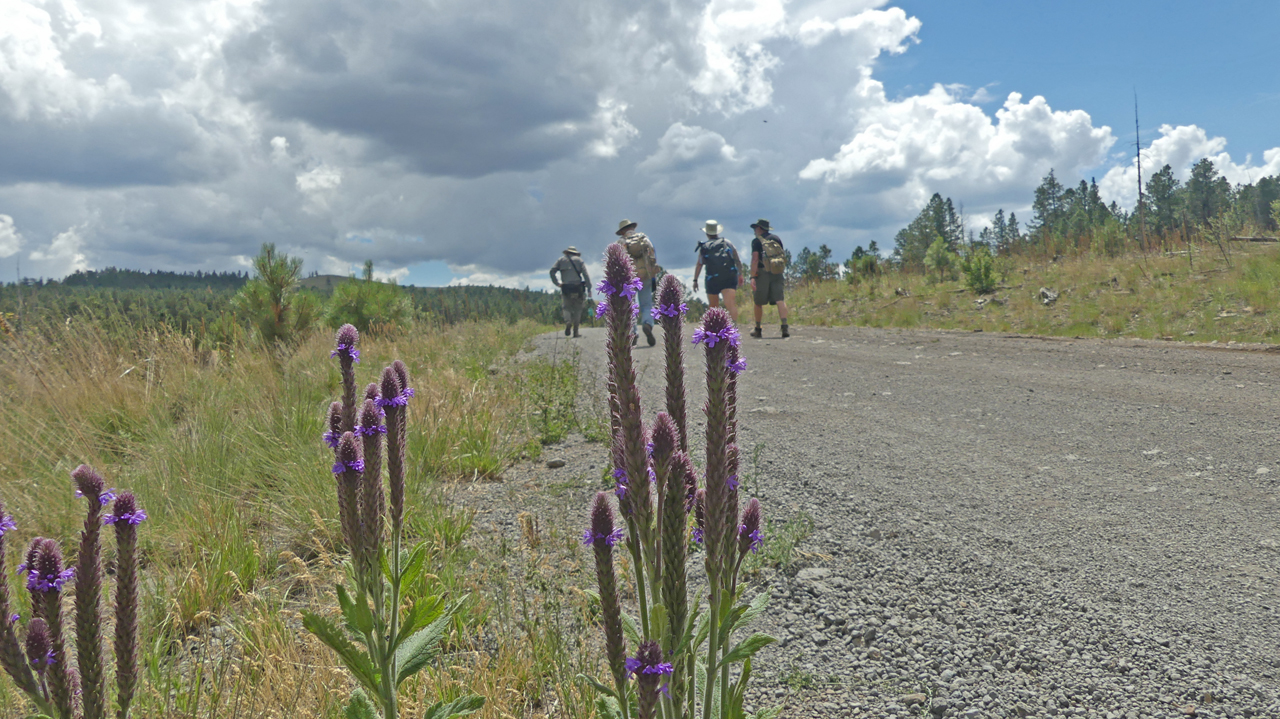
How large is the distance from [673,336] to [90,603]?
3.84 ft

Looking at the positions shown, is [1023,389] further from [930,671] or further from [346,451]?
[346,451]

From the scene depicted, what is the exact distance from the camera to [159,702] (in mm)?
2133

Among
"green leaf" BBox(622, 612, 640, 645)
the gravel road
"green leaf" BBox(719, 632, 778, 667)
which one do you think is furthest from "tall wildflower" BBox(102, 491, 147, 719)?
the gravel road

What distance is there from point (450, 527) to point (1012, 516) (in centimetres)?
327

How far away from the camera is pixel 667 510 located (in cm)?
118

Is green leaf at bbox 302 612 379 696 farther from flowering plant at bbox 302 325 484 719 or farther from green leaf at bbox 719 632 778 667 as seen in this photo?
green leaf at bbox 719 632 778 667

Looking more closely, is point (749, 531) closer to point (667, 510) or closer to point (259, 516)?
point (667, 510)

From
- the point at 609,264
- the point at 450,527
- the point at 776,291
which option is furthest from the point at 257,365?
the point at 776,291

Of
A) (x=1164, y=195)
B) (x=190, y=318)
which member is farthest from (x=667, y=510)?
(x=1164, y=195)

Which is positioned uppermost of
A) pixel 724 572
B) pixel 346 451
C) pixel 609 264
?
pixel 609 264

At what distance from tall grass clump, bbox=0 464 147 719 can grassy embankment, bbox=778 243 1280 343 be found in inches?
552

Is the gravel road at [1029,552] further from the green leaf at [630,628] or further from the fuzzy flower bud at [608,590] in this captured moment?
the fuzzy flower bud at [608,590]

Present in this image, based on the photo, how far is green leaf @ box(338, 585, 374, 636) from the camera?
4.67 ft

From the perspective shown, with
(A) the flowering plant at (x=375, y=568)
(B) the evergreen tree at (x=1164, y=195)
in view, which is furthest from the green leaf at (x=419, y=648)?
(B) the evergreen tree at (x=1164, y=195)
